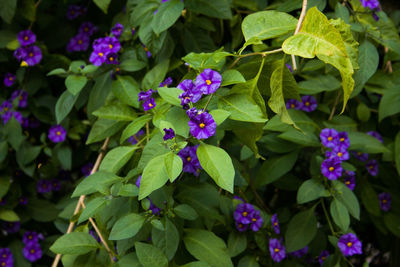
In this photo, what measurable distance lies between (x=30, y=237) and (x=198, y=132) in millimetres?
1463

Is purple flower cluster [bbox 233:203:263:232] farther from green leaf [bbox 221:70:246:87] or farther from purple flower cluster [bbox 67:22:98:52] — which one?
purple flower cluster [bbox 67:22:98:52]

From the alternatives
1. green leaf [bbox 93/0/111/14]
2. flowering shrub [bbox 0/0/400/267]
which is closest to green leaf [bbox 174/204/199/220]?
flowering shrub [bbox 0/0/400/267]

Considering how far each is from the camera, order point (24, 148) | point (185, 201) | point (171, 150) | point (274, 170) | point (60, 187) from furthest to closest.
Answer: point (60, 187) < point (24, 148) < point (274, 170) < point (185, 201) < point (171, 150)

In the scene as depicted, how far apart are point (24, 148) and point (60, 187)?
0.29 m

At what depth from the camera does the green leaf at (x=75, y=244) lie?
3.81ft

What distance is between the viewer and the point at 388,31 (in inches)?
Answer: 61.9

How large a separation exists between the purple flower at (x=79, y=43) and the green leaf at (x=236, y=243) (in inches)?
42.0

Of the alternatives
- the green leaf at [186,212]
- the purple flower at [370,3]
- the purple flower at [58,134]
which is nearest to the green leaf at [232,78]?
the green leaf at [186,212]

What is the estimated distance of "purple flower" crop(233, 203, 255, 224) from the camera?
1.43m

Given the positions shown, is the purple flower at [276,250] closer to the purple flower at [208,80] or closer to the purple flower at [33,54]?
the purple flower at [208,80]

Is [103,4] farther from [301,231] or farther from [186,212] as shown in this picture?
[301,231]

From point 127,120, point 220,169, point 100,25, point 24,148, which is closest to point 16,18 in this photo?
point 100,25

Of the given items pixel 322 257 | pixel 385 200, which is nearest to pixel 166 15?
pixel 322 257

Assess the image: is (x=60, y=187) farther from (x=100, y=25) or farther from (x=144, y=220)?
(x=144, y=220)
